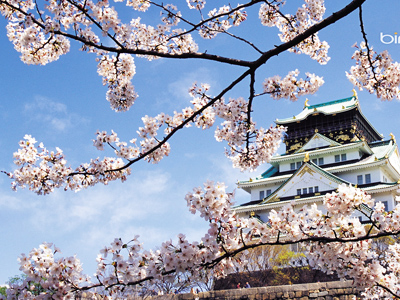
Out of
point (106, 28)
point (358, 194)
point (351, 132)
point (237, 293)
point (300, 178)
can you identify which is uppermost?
point (351, 132)

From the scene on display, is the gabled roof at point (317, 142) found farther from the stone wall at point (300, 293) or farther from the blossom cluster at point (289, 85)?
the blossom cluster at point (289, 85)

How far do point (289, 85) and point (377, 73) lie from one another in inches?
70.1

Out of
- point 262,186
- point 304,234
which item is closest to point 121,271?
point 304,234

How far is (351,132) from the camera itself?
37625 mm

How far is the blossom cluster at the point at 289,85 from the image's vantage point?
6.46 m

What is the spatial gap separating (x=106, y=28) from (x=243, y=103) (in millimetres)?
2358

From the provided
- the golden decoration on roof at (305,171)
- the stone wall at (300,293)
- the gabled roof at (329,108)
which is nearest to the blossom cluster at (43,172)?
the stone wall at (300,293)

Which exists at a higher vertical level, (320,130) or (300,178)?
(320,130)

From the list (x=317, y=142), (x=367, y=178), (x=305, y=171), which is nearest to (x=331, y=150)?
(x=317, y=142)

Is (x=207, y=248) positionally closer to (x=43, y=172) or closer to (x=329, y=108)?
(x=43, y=172)

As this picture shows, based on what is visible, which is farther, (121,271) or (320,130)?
(320,130)

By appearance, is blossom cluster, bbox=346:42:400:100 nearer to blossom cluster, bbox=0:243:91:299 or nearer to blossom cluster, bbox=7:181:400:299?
blossom cluster, bbox=7:181:400:299

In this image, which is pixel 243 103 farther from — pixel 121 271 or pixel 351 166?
pixel 351 166

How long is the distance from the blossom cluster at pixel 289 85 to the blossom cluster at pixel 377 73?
37.9 inches
